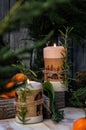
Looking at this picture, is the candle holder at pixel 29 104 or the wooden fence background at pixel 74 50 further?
the wooden fence background at pixel 74 50

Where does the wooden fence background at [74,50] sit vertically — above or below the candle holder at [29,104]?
above

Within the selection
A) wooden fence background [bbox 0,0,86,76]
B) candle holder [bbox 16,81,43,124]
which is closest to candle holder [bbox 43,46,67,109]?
candle holder [bbox 16,81,43,124]

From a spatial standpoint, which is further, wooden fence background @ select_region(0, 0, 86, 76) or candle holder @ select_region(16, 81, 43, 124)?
wooden fence background @ select_region(0, 0, 86, 76)

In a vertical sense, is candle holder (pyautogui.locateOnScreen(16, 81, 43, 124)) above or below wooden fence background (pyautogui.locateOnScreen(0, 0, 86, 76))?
below

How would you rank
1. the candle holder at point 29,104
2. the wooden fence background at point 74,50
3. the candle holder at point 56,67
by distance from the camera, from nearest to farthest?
the candle holder at point 29,104
the candle holder at point 56,67
the wooden fence background at point 74,50

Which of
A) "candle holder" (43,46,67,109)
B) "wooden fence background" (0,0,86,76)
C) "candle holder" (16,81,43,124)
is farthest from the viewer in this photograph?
"wooden fence background" (0,0,86,76)

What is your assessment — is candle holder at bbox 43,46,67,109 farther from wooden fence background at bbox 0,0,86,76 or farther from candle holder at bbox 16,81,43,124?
wooden fence background at bbox 0,0,86,76

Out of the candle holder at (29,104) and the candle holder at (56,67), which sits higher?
the candle holder at (56,67)

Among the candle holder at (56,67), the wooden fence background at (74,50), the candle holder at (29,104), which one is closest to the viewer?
the candle holder at (29,104)

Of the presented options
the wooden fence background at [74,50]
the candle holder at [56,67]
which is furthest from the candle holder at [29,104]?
the wooden fence background at [74,50]

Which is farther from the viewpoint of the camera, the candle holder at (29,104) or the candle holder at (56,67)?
the candle holder at (56,67)

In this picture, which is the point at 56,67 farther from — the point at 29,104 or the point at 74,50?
the point at 74,50

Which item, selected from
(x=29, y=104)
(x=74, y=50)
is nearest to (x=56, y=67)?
(x=29, y=104)

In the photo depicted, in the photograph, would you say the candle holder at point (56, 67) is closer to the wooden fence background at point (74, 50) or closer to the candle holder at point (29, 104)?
the candle holder at point (29, 104)
